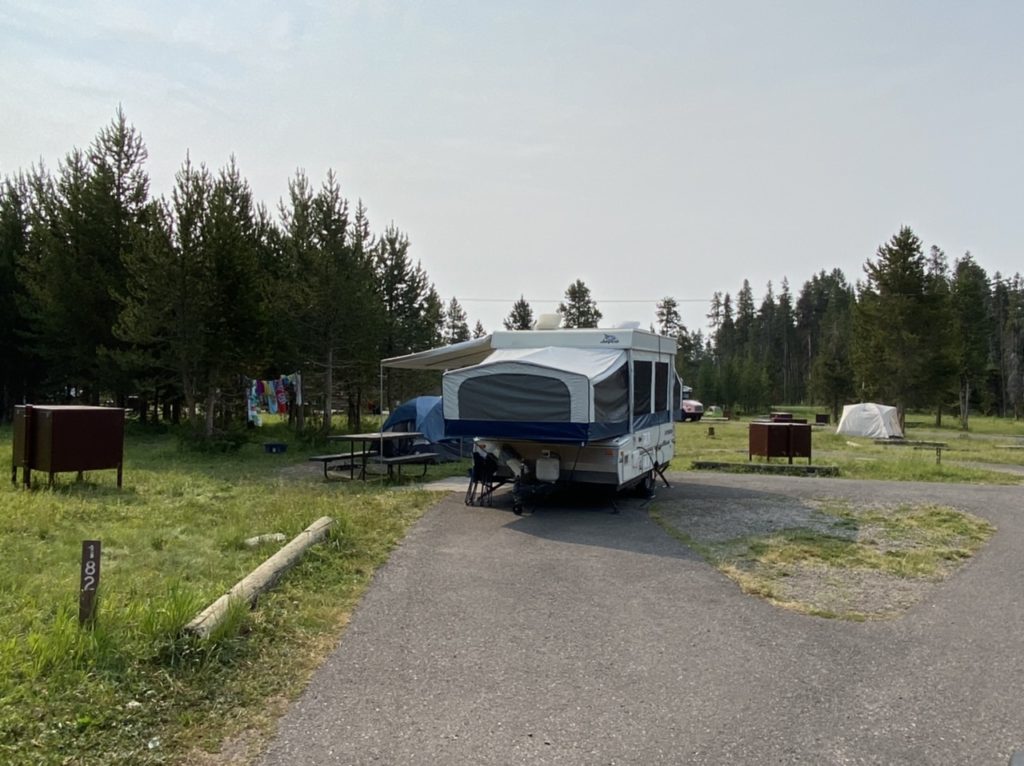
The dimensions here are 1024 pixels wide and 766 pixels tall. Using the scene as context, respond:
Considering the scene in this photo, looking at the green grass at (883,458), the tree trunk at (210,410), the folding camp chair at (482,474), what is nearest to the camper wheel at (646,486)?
the folding camp chair at (482,474)

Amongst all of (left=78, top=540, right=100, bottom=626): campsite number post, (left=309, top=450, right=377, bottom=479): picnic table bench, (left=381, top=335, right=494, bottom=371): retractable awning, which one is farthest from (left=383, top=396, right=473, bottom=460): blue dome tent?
(left=78, top=540, right=100, bottom=626): campsite number post

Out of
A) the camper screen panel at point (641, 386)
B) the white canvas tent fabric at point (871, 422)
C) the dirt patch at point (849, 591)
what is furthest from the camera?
the white canvas tent fabric at point (871, 422)

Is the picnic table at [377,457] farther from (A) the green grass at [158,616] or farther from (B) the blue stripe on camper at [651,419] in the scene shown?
(B) the blue stripe on camper at [651,419]

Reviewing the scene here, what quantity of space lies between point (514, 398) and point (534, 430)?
454 millimetres

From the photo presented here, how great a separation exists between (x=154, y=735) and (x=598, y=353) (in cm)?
715

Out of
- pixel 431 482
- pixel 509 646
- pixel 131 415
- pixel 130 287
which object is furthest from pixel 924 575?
pixel 131 415

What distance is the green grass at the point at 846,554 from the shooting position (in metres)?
5.62

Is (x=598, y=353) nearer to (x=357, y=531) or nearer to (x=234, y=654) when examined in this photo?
(x=357, y=531)

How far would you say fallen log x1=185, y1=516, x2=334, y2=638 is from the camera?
13.8 feet

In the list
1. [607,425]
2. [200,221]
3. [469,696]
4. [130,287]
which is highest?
[200,221]

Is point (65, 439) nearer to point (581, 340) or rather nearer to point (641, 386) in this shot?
point (581, 340)

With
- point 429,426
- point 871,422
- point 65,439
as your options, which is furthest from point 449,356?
point 871,422

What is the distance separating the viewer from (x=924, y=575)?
6.38 m

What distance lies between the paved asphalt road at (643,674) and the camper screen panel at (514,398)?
225cm
